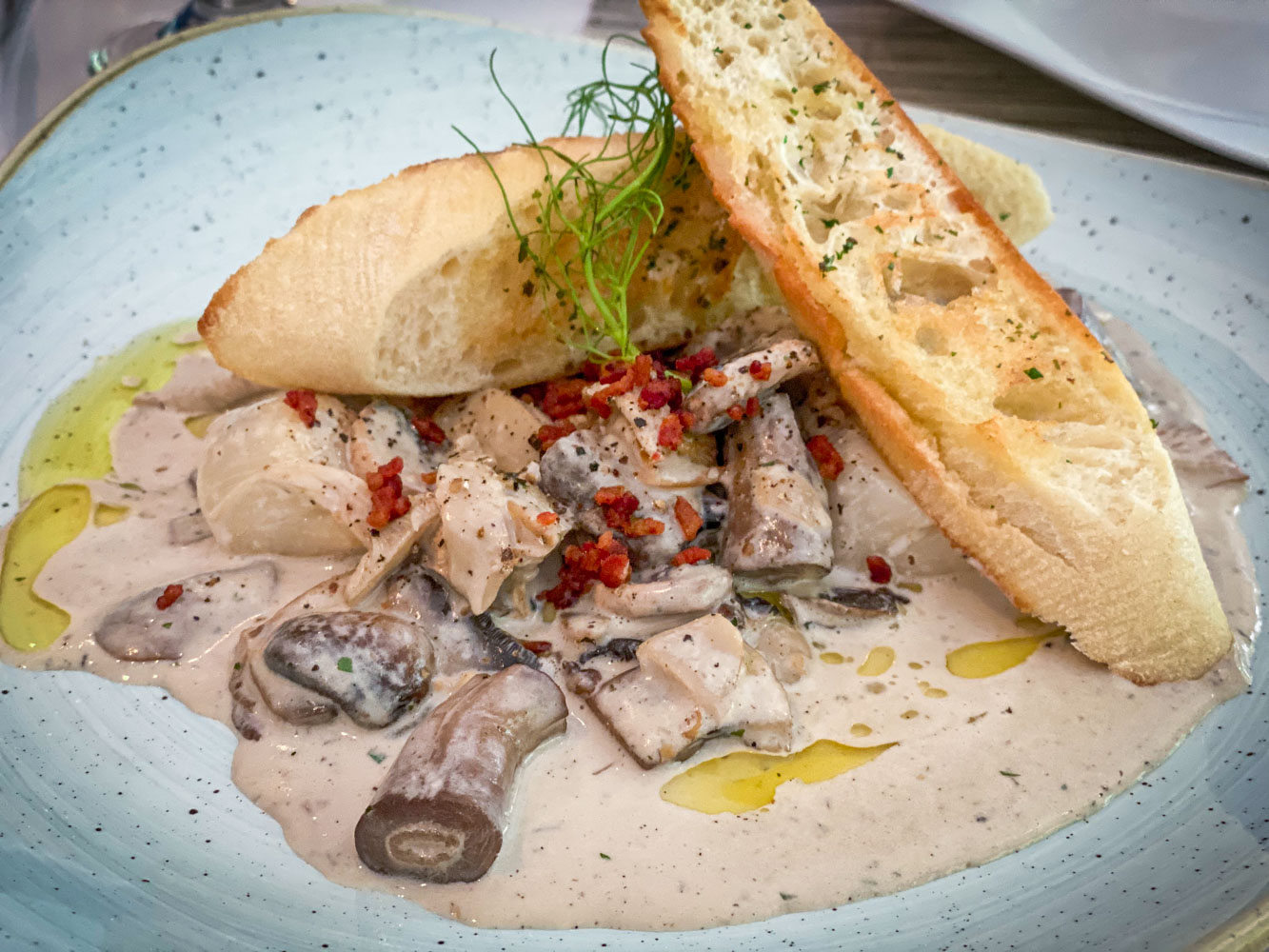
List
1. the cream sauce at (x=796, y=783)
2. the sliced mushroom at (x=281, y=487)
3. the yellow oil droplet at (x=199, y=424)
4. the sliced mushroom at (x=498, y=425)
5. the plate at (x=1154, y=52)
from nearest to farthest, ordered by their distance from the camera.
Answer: the cream sauce at (x=796, y=783)
the sliced mushroom at (x=281, y=487)
the sliced mushroom at (x=498, y=425)
the yellow oil droplet at (x=199, y=424)
the plate at (x=1154, y=52)

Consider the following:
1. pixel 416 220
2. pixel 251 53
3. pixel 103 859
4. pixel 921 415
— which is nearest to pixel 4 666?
pixel 103 859

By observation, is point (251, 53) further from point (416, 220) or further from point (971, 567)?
point (971, 567)

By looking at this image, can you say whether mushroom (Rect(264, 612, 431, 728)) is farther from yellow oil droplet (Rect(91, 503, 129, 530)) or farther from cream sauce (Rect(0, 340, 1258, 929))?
yellow oil droplet (Rect(91, 503, 129, 530))

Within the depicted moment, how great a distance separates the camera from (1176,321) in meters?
3.11

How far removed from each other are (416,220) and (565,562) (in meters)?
0.95

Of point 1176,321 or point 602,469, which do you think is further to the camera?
point 1176,321

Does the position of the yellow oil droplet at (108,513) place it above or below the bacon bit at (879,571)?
above

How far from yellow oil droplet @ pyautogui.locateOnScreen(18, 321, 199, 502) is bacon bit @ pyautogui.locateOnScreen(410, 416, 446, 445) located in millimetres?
858

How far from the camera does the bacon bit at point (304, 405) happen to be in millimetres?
2477

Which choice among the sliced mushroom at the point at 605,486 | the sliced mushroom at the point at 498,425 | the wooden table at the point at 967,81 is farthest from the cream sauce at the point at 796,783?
the wooden table at the point at 967,81

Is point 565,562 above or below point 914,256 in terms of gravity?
below

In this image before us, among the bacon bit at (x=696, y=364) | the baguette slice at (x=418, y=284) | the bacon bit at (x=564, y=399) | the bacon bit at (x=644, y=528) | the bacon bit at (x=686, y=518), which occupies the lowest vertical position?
the bacon bit at (x=686, y=518)

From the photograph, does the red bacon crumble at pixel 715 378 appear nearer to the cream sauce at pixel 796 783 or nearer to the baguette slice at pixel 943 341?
the baguette slice at pixel 943 341

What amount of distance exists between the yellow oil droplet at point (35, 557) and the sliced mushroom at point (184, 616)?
13cm
